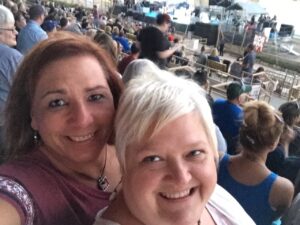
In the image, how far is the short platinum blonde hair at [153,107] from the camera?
807 mm

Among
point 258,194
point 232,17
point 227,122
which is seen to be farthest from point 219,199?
point 232,17

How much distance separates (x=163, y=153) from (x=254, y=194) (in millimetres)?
1075

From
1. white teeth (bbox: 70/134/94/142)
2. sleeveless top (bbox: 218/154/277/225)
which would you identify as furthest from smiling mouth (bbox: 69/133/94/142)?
sleeveless top (bbox: 218/154/277/225)

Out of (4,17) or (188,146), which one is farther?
(4,17)

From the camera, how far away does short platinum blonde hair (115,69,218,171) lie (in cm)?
81

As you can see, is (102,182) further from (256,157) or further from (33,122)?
(256,157)

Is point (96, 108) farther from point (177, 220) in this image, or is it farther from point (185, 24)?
point (185, 24)

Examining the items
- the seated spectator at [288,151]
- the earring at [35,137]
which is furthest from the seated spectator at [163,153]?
the seated spectator at [288,151]

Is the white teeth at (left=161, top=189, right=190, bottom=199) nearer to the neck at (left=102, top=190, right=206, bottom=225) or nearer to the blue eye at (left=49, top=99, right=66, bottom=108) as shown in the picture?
the neck at (left=102, top=190, right=206, bottom=225)

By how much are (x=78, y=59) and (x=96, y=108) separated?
0.48 feet

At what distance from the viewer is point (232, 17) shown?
17688 millimetres

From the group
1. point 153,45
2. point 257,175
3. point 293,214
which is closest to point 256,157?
point 257,175

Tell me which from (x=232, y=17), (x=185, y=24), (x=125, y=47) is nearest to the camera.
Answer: (x=125, y=47)

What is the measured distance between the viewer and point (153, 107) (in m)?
0.81
